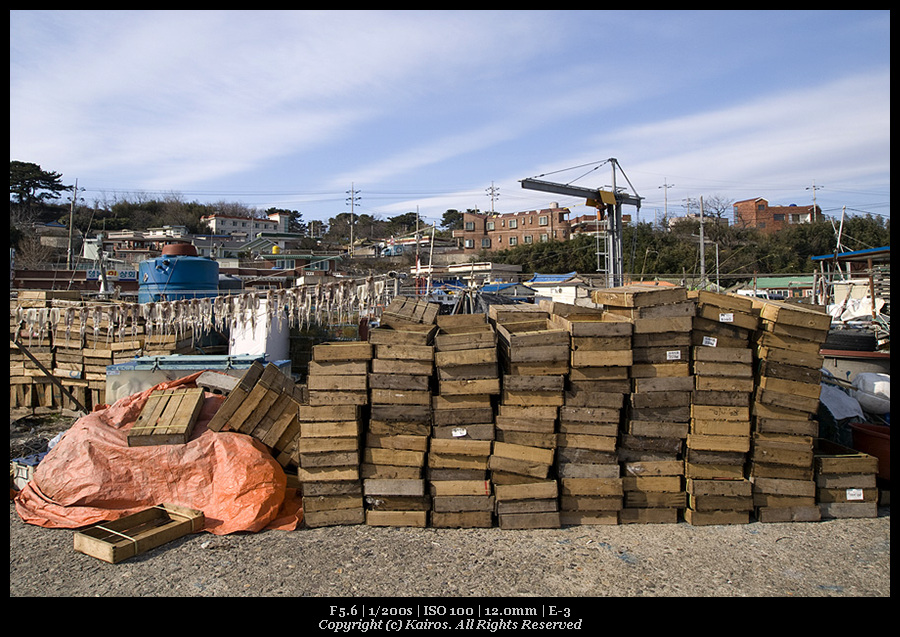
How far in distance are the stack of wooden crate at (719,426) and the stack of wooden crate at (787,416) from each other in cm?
17

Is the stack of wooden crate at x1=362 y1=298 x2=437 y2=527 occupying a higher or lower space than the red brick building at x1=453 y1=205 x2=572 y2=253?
lower

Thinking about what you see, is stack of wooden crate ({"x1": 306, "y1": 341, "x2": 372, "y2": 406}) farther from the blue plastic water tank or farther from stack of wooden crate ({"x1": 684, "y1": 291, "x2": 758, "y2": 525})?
the blue plastic water tank

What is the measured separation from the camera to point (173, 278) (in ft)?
52.2

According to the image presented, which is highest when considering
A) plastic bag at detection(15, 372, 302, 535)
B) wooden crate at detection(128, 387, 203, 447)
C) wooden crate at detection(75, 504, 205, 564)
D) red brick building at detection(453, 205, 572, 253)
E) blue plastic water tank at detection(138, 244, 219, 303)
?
red brick building at detection(453, 205, 572, 253)

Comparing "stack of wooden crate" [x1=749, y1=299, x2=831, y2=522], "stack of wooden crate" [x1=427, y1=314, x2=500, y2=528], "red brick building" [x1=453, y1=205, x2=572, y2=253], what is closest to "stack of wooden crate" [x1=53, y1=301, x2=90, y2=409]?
"stack of wooden crate" [x1=427, y1=314, x2=500, y2=528]

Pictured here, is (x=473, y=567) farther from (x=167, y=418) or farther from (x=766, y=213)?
(x=766, y=213)

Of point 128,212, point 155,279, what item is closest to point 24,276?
point 155,279

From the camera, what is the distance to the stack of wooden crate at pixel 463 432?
6727mm

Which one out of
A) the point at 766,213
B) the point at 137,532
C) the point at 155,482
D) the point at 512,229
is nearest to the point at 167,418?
the point at 155,482

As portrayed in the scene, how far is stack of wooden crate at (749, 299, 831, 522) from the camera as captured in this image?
6.77 meters

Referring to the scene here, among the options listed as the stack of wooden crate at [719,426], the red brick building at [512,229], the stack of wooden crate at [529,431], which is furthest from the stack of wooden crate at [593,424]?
the red brick building at [512,229]

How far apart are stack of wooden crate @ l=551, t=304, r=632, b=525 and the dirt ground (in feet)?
1.02

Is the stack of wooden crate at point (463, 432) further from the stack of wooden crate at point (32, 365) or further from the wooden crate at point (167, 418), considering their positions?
the stack of wooden crate at point (32, 365)
